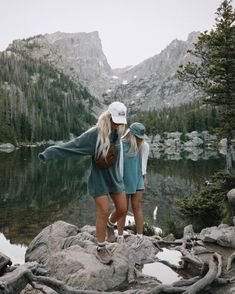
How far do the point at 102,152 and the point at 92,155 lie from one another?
9.4 inches

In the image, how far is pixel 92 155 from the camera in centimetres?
661

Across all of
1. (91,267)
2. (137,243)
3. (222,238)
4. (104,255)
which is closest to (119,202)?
(104,255)

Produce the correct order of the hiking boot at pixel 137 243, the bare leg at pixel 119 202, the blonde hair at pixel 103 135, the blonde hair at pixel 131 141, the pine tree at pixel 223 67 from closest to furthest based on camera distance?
the blonde hair at pixel 103 135, the bare leg at pixel 119 202, the blonde hair at pixel 131 141, the hiking boot at pixel 137 243, the pine tree at pixel 223 67

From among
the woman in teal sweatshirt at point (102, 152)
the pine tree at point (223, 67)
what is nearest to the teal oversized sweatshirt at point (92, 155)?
the woman in teal sweatshirt at point (102, 152)

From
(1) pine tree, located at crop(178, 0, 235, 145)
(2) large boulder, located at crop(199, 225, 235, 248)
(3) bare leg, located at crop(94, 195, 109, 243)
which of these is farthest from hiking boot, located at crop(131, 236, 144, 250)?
(1) pine tree, located at crop(178, 0, 235, 145)

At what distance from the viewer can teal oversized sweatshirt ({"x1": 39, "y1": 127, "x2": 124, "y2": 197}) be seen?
6.30m

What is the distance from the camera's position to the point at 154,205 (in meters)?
26.9

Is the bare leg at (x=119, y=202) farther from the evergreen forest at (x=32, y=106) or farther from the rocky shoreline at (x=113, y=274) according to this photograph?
the evergreen forest at (x=32, y=106)

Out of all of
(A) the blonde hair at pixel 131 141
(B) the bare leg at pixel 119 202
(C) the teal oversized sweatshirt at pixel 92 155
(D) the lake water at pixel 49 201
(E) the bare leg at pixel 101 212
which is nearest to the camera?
(C) the teal oversized sweatshirt at pixel 92 155

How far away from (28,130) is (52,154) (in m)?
117

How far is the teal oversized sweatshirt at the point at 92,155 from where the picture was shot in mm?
6297

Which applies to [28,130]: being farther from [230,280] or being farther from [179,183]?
[230,280]

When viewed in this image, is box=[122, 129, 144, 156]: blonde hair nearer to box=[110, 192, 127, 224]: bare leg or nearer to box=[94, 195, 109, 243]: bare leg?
box=[110, 192, 127, 224]: bare leg

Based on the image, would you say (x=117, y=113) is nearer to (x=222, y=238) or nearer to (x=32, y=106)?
(x=222, y=238)
